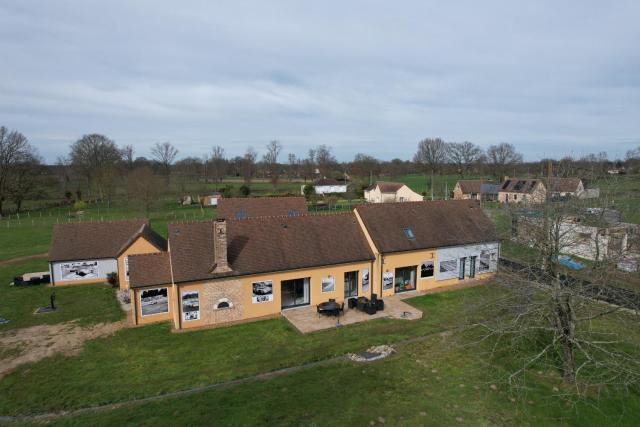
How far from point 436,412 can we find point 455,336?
5.84 metres

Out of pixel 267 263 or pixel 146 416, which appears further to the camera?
pixel 267 263

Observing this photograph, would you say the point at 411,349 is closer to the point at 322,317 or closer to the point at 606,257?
the point at 322,317

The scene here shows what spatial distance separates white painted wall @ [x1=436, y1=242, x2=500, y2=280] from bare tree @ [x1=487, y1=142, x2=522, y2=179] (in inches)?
2772

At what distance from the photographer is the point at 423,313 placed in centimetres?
1995

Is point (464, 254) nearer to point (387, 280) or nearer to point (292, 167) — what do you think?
point (387, 280)

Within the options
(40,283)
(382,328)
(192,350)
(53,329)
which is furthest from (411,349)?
(40,283)

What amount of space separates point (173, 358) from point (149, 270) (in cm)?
544

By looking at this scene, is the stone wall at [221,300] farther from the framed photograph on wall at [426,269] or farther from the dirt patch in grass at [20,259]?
the dirt patch in grass at [20,259]

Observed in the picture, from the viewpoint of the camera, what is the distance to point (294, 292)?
20797 millimetres

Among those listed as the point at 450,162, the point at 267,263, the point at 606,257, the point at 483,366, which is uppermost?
the point at 450,162

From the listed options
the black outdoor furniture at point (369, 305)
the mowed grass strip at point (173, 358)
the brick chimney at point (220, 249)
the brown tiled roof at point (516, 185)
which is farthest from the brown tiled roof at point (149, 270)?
the brown tiled roof at point (516, 185)

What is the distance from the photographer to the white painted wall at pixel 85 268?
1042 inches

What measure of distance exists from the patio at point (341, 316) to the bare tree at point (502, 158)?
259ft

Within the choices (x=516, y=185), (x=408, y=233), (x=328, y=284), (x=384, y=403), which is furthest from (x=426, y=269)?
(x=516, y=185)
